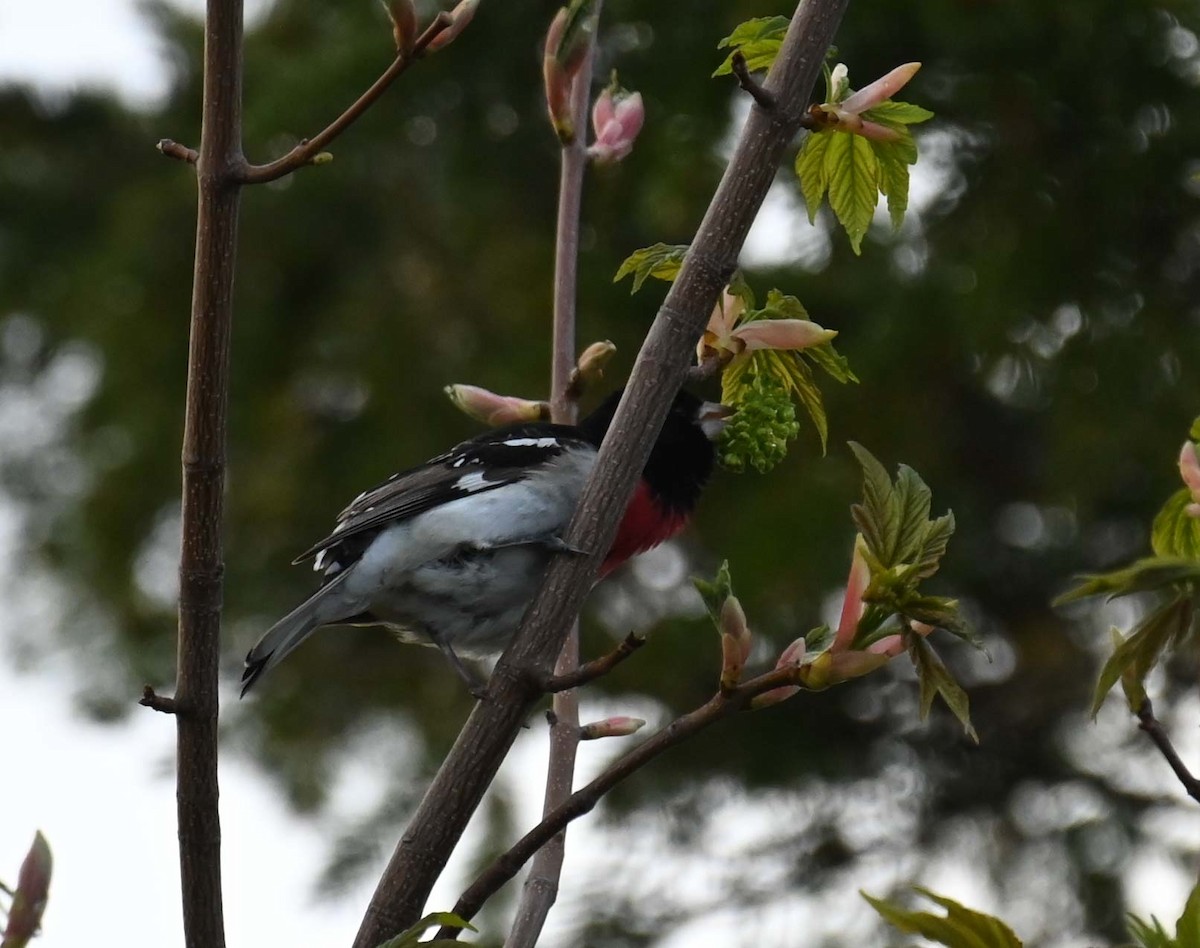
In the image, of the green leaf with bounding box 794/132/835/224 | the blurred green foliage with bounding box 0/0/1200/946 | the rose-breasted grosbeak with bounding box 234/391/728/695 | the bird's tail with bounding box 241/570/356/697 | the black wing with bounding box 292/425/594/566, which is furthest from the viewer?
the blurred green foliage with bounding box 0/0/1200/946

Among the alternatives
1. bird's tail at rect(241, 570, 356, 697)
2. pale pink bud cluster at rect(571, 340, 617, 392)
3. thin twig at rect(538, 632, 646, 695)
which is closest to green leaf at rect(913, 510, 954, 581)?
thin twig at rect(538, 632, 646, 695)

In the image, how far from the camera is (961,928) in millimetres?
1190

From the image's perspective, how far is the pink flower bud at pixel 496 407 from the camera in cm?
210

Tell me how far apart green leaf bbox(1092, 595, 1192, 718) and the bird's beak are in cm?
140

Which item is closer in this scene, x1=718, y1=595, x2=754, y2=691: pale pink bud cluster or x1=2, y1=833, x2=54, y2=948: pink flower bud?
x1=2, y1=833, x2=54, y2=948: pink flower bud

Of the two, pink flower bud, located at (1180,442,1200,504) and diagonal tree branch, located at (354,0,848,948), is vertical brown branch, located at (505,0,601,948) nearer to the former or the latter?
diagonal tree branch, located at (354,0,848,948)

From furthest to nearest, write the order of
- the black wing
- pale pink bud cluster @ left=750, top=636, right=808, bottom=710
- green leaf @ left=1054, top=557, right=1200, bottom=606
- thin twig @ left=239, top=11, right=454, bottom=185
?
the black wing, pale pink bud cluster @ left=750, top=636, right=808, bottom=710, thin twig @ left=239, top=11, right=454, bottom=185, green leaf @ left=1054, top=557, right=1200, bottom=606

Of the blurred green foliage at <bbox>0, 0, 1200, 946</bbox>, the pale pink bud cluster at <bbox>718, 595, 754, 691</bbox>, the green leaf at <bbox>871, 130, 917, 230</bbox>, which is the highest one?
the blurred green foliage at <bbox>0, 0, 1200, 946</bbox>

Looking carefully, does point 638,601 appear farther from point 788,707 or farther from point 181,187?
point 181,187

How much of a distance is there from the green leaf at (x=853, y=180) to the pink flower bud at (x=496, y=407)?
553 millimetres

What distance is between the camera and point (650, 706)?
14.0 ft

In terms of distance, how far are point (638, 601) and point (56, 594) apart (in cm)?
191

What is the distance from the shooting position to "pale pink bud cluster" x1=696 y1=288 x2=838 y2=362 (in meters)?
1.63

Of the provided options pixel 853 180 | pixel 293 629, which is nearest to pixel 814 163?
pixel 853 180
